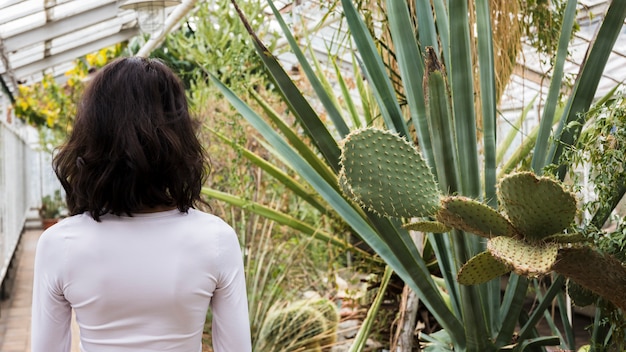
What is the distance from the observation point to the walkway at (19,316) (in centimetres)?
628

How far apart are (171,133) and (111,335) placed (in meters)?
0.37

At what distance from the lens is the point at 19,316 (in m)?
7.66

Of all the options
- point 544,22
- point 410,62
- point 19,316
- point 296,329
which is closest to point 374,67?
point 410,62

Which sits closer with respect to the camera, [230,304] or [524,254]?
[230,304]

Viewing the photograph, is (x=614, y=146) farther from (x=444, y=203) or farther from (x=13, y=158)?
(x=13, y=158)

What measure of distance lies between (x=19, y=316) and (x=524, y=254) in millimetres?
6901

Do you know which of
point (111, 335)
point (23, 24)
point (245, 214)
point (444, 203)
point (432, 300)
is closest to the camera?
point (111, 335)

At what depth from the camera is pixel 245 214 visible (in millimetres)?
4605

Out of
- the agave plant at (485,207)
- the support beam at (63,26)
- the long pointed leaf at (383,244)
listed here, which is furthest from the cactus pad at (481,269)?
the support beam at (63,26)

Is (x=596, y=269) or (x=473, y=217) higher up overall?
(x=473, y=217)

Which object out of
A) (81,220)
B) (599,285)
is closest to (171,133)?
(81,220)

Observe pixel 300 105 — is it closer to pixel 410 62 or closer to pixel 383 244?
pixel 410 62

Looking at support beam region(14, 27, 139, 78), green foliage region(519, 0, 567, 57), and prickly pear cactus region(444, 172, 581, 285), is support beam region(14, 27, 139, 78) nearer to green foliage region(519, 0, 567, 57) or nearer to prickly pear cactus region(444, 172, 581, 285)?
green foliage region(519, 0, 567, 57)

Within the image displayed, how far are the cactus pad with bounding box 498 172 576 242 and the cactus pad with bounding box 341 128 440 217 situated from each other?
0.17 metres
